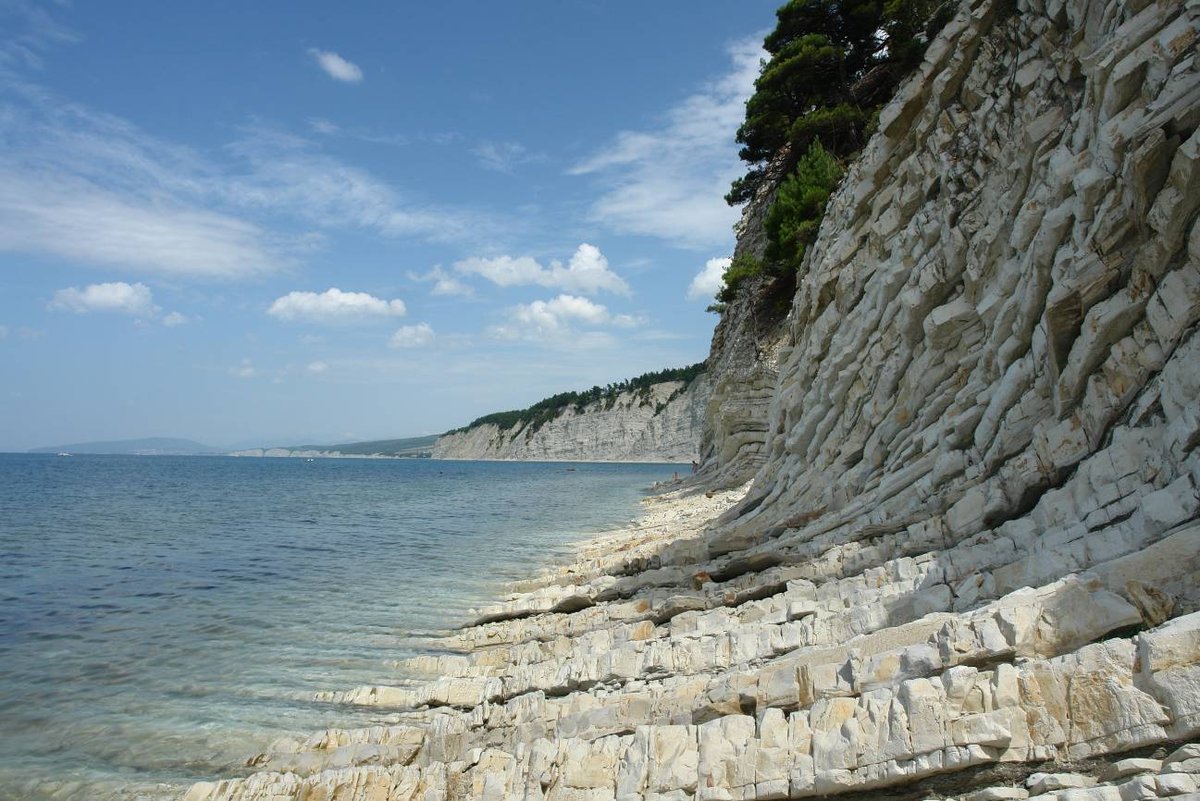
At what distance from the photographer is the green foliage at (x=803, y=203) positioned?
27.7 meters

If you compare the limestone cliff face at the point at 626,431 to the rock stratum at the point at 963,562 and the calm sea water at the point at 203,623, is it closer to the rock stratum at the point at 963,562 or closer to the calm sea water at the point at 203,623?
the calm sea water at the point at 203,623

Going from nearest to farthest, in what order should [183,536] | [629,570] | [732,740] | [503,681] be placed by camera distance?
1. [732,740]
2. [503,681]
3. [629,570]
4. [183,536]

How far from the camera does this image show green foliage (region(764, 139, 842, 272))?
90.9 feet

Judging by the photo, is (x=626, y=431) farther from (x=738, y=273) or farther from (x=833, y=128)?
(x=833, y=128)

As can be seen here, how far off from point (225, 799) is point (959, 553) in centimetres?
885

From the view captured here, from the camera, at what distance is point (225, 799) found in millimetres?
8164

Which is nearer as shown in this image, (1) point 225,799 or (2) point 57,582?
(1) point 225,799

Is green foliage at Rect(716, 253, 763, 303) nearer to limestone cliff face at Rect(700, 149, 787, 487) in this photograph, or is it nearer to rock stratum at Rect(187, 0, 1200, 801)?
limestone cliff face at Rect(700, 149, 787, 487)

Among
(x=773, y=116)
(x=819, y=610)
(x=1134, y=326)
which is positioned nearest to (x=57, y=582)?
(x=819, y=610)

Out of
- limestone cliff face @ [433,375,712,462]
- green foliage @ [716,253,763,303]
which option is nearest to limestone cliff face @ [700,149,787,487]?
green foliage @ [716,253,763,303]

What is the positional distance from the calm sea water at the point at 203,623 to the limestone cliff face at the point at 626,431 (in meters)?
76.5

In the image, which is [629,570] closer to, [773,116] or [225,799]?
[225,799]

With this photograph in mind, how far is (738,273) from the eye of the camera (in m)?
36.7

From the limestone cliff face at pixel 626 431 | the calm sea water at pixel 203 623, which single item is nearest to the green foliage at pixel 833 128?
the calm sea water at pixel 203 623
